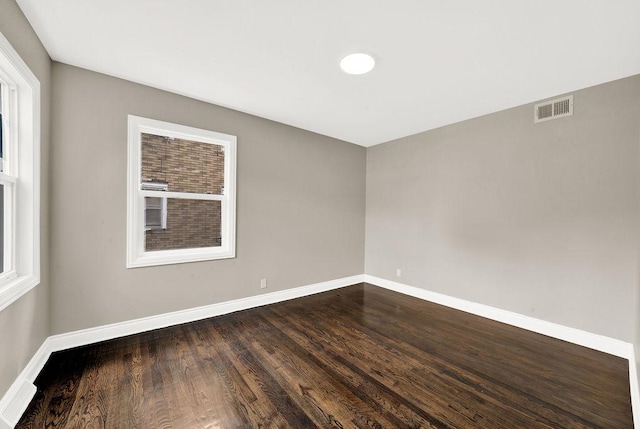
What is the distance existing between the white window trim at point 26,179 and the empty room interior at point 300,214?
2 cm

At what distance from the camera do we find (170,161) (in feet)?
9.95

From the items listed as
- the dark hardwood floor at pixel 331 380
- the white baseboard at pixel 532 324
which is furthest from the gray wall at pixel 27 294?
the white baseboard at pixel 532 324

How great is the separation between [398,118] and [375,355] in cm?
290

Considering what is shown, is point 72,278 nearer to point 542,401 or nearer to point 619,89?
point 542,401

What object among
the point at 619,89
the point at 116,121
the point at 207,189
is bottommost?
the point at 207,189

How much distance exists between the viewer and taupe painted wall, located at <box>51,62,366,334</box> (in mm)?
2344

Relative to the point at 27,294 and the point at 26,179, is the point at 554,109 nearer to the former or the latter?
the point at 26,179

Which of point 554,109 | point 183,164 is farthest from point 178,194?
point 554,109

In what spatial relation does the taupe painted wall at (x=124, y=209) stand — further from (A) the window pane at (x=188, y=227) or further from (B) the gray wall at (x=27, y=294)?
(A) the window pane at (x=188, y=227)

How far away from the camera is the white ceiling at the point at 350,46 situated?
168 centimetres

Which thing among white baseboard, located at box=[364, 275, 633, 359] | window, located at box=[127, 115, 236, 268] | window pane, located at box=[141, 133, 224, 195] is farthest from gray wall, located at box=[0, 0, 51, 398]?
white baseboard, located at box=[364, 275, 633, 359]

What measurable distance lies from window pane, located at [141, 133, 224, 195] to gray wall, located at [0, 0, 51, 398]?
31.8 inches

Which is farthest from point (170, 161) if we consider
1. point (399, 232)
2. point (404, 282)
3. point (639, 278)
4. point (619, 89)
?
point (619, 89)

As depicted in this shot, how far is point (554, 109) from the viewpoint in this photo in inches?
109
